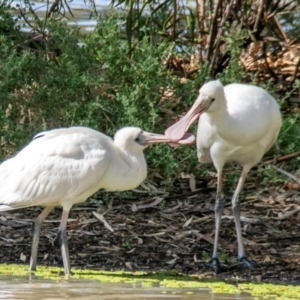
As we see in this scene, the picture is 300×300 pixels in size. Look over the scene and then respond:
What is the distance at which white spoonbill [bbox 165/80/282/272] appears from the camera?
8.85 meters

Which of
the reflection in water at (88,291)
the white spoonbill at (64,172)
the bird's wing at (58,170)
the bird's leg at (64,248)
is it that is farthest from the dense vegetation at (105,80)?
the reflection in water at (88,291)

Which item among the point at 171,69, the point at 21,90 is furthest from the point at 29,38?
the point at 171,69

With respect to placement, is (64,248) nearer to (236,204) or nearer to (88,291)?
(88,291)

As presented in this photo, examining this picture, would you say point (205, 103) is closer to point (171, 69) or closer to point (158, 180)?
point (158, 180)

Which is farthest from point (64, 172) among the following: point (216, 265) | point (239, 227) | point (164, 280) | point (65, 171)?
point (239, 227)

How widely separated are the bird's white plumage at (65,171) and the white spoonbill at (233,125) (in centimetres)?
73

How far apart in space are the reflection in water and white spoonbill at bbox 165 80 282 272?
54.1 inches

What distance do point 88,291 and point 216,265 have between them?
1610mm

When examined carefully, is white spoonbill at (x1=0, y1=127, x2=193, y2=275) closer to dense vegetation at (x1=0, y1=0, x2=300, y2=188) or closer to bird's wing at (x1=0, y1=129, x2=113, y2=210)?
bird's wing at (x1=0, y1=129, x2=113, y2=210)

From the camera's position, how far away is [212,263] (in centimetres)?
859

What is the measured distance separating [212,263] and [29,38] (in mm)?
4166

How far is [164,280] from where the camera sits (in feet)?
25.5

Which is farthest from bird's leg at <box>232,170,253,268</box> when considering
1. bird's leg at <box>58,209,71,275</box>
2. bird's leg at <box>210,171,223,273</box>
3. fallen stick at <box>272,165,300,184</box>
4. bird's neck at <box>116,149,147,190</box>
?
bird's leg at <box>58,209,71,275</box>

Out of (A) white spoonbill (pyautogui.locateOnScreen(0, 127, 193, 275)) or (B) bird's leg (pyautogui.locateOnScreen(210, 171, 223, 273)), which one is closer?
(A) white spoonbill (pyautogui.locateOnScreen(0, 127, 193, 275))
